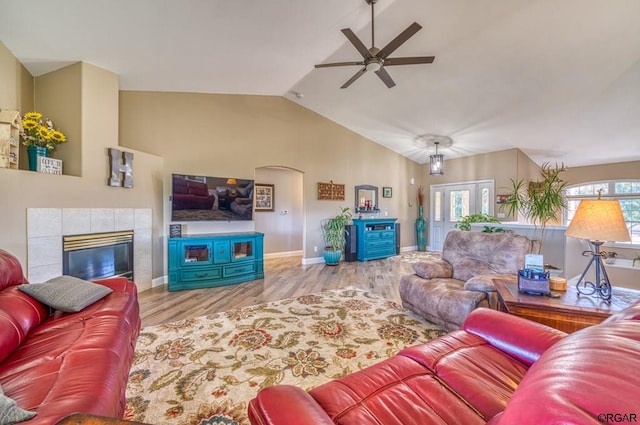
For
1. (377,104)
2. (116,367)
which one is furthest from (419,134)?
(116,367)

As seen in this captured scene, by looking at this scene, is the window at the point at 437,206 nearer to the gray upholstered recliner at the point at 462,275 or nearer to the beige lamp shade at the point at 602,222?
the gray upholstered recliner at the point at 462,275

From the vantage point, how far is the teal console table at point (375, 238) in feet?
20.0

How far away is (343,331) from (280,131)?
13.2 feet

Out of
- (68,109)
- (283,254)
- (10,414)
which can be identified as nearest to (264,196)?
(283,254)

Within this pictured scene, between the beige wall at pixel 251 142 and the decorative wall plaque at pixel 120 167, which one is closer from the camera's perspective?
the decorative wall plaque at pixel 120 167

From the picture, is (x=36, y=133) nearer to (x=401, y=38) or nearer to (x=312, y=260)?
(x=401, y=38)

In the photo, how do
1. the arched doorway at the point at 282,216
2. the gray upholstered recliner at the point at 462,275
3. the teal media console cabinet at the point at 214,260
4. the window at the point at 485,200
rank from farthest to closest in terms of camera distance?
the arched doorway at the point at 282,216 < the window at the point at 485,200 < the teal media console cabinet at the point at 214,260 < the gray upholstered recliner at the point at 462,275

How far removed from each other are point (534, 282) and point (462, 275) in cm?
106

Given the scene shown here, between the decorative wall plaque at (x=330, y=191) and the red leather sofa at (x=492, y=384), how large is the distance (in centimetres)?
454

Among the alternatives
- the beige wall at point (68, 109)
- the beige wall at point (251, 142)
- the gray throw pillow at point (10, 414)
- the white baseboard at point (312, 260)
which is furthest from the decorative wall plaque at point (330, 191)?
the gray throw pillow at point (10, 414)

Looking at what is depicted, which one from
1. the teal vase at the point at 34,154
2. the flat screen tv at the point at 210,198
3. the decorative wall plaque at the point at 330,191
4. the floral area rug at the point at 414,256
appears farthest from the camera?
the floral area rug at the point at 414,256

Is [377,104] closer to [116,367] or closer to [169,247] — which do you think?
[169,247]

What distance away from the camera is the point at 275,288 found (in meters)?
4.09

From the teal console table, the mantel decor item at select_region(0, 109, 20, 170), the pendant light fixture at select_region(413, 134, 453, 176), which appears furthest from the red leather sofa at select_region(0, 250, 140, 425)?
the pendant light fixture at select_region(413, 134, 453, 176)
